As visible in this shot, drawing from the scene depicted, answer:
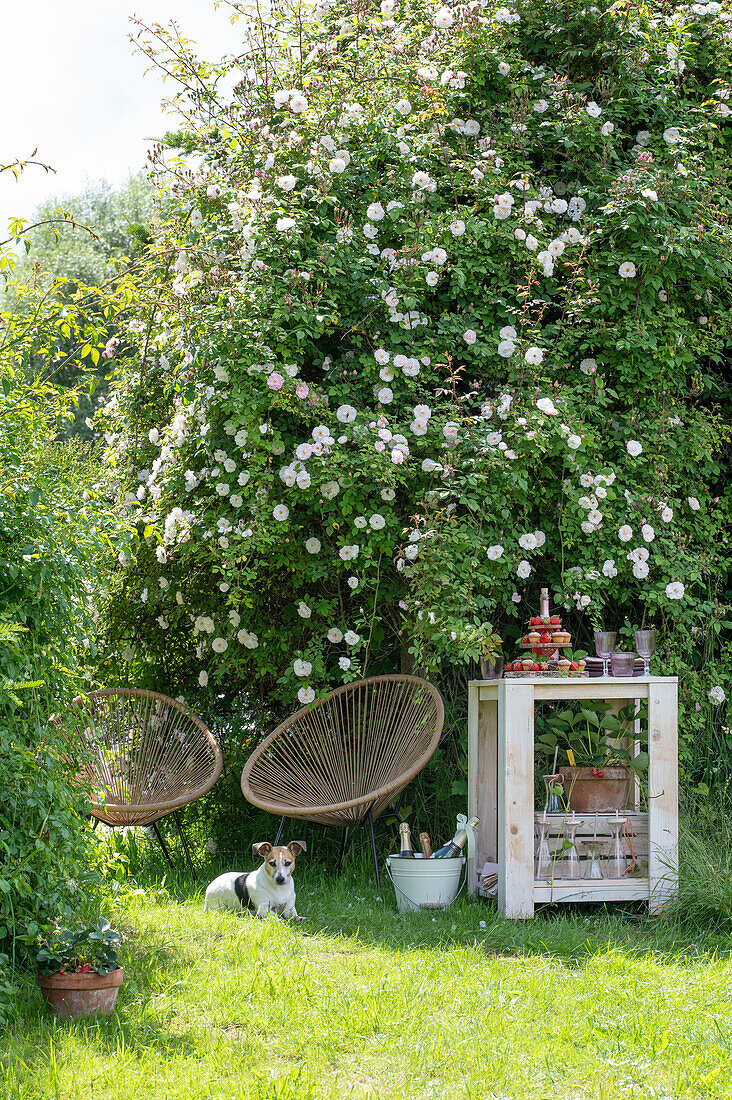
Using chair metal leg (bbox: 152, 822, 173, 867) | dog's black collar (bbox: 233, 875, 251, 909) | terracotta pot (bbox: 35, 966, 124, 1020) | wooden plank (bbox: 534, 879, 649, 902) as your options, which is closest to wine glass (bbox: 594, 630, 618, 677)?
wooden plank (bbox: 534, 879, 649, 902)

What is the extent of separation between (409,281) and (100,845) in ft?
7.93

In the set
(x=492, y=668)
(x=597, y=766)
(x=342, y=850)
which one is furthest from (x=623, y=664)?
(x=342, y=850)

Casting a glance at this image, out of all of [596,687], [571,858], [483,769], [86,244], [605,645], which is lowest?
Answer: [571,858]

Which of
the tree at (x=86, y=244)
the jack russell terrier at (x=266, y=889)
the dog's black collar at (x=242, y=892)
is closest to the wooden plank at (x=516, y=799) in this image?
the jack russell terrier at (x=266, y=889)

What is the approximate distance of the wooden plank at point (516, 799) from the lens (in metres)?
3.21

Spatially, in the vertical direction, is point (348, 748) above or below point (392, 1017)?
above

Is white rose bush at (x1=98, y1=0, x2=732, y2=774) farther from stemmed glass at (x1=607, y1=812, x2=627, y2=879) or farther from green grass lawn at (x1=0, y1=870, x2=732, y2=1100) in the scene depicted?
green grass lawn at (x1=0, y1=870, x2=732, y2=1100)

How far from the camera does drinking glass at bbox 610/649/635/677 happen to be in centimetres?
348

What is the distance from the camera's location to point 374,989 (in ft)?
7.91

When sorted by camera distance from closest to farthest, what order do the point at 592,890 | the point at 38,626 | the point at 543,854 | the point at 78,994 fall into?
the point at 78,994, the point at 38,626, the point at 592,890, the point at 543,854

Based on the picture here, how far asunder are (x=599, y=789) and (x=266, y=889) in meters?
1.24

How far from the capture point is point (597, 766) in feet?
11.4

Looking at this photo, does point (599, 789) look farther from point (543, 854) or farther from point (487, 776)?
point (487, 776)

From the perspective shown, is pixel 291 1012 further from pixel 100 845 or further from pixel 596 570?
pixel 596 570
